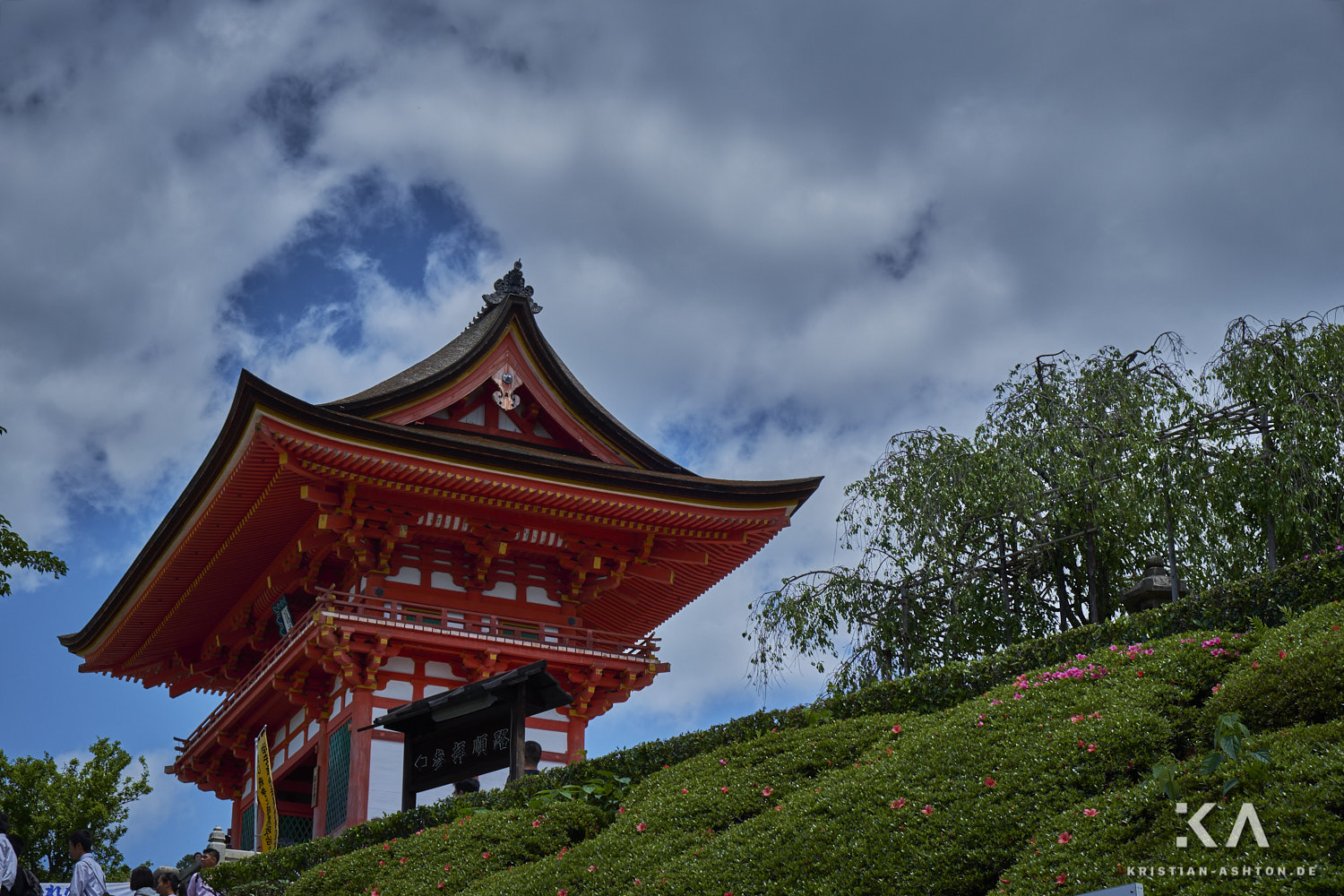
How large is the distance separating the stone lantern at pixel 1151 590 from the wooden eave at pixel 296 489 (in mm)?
8160

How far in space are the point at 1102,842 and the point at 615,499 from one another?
13.2 metres

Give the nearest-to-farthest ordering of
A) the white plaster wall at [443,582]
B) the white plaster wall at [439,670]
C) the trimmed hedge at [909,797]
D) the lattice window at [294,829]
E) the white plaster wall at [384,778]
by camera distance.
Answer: the trimmed hedge at [909,797]
the white plaster wall at [384,778]
the white plaster wall at [439,670]
the white plaster wall at [443,582]
the lattice window at [294,829]

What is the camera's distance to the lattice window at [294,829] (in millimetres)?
23222

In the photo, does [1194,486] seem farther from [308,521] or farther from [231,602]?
[231,602]

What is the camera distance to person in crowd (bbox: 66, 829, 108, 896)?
12.3 meters

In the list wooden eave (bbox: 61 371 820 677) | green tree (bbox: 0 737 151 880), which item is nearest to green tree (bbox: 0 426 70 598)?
wooden eave (bbox: 61 371 820 677)

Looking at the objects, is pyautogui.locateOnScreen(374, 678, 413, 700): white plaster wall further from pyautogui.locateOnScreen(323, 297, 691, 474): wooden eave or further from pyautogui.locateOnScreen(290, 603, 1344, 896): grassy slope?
pyautogui.locateOnScreen(290, 603, 1344, 896): grassy slope

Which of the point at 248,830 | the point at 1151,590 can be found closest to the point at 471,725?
the point at 1151,590

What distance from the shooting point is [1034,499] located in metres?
18.6

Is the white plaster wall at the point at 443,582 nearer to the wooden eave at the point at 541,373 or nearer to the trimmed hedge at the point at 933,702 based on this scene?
the wooden eave at the point at 541,373

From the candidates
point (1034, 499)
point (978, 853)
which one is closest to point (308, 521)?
point (1034, 499)

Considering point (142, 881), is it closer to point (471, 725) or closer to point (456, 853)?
point (456, 853)

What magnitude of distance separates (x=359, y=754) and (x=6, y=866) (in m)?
7.81

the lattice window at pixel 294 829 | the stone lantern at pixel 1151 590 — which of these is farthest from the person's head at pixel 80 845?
the lattice window at pixel 294 829
